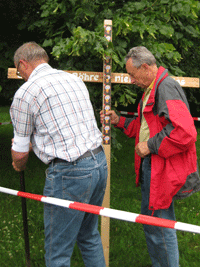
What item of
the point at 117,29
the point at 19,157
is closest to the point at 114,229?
the point at 19,157

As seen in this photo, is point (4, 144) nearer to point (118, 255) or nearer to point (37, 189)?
point (37, 189)

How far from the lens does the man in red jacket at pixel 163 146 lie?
2.27 meters

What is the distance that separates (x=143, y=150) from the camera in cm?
246

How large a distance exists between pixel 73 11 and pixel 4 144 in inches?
235

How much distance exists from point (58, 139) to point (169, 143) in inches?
29.9

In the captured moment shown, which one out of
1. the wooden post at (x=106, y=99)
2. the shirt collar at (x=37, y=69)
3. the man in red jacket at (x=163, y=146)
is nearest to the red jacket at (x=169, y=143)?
the man in red jacket at (x=163, y=146)

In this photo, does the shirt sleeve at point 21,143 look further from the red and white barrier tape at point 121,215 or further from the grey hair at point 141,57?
the grey hair at point 141,57

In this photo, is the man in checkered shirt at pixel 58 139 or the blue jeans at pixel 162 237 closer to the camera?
the man in checkered shirt at pixel 58 139

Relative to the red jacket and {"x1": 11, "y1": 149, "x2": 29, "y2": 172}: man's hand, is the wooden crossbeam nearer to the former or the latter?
the red jacket

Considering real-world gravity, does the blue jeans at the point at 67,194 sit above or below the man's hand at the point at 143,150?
below

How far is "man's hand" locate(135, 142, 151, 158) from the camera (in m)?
2.45

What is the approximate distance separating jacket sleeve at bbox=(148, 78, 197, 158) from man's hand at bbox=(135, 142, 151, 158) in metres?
0.06

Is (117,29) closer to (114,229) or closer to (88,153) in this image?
(88,153)

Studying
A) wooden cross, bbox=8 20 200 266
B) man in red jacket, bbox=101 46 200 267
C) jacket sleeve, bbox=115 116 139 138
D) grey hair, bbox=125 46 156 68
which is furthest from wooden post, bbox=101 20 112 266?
grey hair, bbox=125 46 156 68
